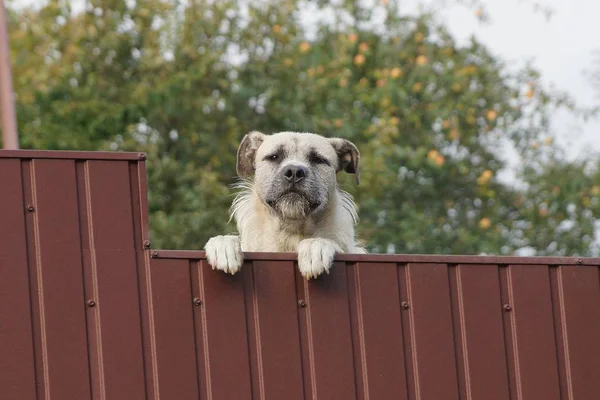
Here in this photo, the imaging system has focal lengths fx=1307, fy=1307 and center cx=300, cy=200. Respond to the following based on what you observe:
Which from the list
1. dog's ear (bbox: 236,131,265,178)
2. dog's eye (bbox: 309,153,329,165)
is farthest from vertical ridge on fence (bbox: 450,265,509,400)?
dog's ear (bbox: 236,131,265,178)

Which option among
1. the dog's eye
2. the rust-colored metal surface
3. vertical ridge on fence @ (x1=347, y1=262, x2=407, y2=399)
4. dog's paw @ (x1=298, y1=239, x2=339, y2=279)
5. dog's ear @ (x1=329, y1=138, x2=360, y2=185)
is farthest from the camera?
dog's ear @ (x1=329, y1=138, x2=360, y2=185)

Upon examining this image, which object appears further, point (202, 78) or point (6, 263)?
point (202, 78)

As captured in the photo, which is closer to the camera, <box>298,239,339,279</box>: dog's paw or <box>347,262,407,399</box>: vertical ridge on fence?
<box>298,239,339,279</box>: dog's paw

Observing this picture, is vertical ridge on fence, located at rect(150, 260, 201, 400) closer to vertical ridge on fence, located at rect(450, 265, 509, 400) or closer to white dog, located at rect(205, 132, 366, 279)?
white dog, located at rect(205, 132, 366, 279)

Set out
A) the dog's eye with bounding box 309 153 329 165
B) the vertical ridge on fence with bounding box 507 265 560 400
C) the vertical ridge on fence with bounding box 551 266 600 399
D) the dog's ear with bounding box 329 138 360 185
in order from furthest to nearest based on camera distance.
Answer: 1. the dog's ear with bounding box 329 138 360 185
2. the dog's eye with bounding box 309 153 329 165
3. the vertical ridge on fence with bounding box 551 266 600 399
4. the vertical ridge on fence with bounding box 507 265 560 400

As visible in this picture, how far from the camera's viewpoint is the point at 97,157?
26.8ft

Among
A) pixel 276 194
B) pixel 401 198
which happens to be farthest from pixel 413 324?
pixel 401 198

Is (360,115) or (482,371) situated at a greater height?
(360,115)

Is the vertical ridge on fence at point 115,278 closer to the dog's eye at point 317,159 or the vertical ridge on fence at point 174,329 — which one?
the vertical ridge on fence at point 174,329

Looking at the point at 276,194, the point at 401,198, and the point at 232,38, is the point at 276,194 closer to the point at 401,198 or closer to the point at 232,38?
the point at 232,38

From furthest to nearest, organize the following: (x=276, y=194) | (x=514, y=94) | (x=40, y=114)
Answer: (x=514, y=94) < (x=40, y=114) < (x=276, y=194)

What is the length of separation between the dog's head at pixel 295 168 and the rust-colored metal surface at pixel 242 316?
1.32m

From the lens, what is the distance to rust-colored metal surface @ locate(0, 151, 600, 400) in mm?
7922

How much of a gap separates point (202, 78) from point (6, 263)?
13.5 meters
